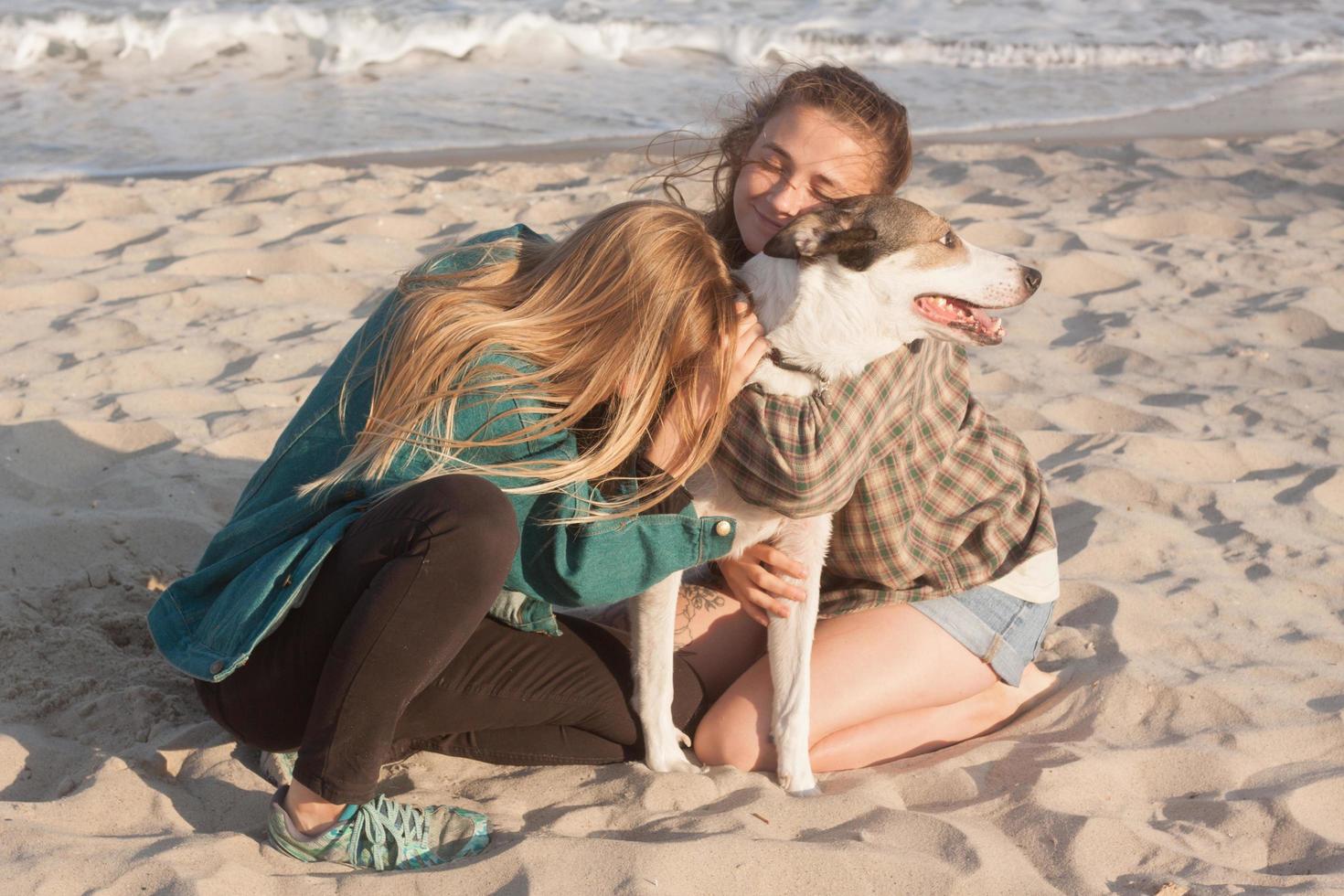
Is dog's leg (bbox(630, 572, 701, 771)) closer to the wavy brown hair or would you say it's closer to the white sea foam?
the wavy brown hair

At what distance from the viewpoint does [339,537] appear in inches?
97.0

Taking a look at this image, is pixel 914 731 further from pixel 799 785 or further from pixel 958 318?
pixel 958 318

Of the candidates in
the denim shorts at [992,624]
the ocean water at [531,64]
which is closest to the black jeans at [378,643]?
the denim shorts at [992,624]

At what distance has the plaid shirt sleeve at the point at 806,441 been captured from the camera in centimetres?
271

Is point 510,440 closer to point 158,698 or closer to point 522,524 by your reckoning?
point 522,524

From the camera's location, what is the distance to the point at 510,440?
8.59ft

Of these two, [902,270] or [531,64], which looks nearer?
[902,270]

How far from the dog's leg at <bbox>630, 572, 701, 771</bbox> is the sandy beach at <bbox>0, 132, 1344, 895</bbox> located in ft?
0.42

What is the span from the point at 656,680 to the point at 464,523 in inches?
30.6

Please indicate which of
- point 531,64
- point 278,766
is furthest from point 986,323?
point 531,64

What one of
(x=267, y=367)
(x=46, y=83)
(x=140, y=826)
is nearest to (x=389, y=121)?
(x=46, y=83)

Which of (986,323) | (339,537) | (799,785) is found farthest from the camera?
(799,785)

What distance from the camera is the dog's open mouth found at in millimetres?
2771

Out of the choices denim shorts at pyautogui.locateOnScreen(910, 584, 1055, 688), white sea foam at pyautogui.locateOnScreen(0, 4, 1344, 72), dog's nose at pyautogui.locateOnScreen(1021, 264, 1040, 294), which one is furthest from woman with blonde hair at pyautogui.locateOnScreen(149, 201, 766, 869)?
white sea foam at pyautogui.locateOnScreen(0, 4, 1344, 72)
